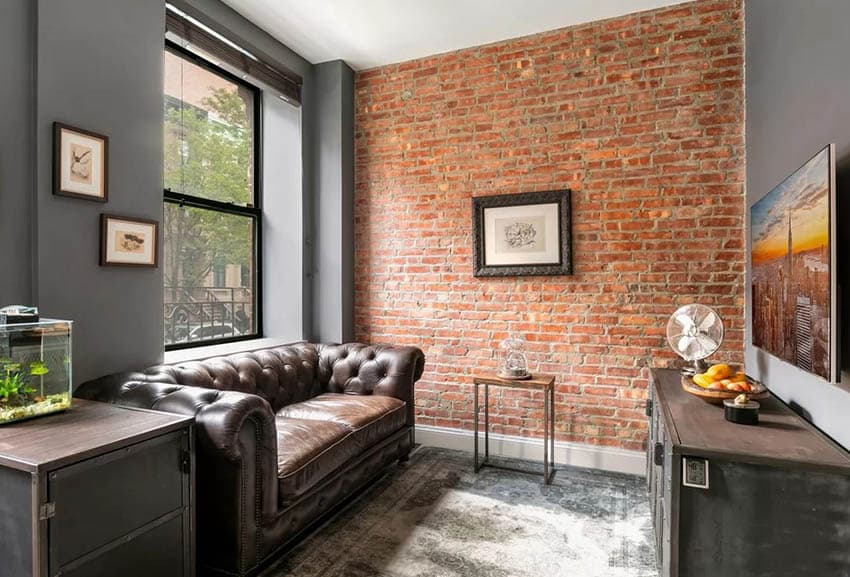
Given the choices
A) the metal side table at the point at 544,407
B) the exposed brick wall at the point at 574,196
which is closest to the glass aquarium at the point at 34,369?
the metal side table at the point at 544,407

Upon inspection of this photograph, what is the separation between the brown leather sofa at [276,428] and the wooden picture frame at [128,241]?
22.5 inches

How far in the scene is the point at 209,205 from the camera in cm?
331

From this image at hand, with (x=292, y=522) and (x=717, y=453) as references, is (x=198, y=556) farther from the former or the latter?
(x=717, y=453)

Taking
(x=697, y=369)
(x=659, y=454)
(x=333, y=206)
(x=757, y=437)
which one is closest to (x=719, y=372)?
(x=697, y=369)

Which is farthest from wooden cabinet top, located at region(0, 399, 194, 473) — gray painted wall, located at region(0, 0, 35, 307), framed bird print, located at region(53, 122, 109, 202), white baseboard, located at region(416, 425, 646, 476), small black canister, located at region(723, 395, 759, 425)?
white baseboard, located at region(416, 425, 646, 476)

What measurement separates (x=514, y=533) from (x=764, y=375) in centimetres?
151

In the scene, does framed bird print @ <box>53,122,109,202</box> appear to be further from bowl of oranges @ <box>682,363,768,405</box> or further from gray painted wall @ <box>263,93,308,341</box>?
bowl of oranges @ <box>682,363,768,405</box>

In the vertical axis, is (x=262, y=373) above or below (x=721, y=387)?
below

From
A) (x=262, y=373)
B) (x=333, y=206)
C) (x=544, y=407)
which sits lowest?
(x=544, y=407)

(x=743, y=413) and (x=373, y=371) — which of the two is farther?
(x=373, y=371)

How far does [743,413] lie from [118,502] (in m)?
2.15

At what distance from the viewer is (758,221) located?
230 cm

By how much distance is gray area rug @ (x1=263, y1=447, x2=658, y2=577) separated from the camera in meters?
2.10

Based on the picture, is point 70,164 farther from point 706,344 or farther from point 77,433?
point 706,344
